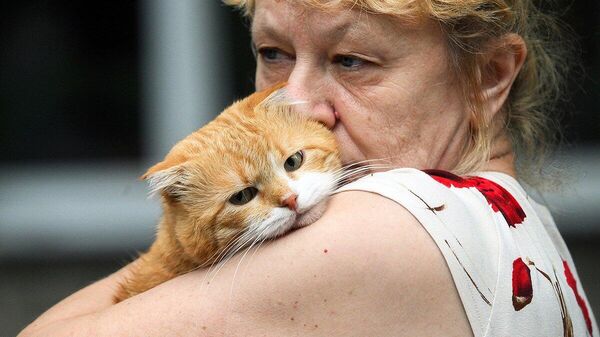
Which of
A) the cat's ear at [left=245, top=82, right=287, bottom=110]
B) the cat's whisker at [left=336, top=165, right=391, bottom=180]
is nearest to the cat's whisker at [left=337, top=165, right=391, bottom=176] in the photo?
the cat's whisker at [left=336, top=165, right=391, bottom=180]

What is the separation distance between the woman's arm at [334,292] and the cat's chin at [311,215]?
0.11 m

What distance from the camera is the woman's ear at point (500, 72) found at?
1.99 m

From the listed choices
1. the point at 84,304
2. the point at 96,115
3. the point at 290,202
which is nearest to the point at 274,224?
the point at 290,202

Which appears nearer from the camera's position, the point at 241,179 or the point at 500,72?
the point at 241,179

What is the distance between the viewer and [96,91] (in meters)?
5.43

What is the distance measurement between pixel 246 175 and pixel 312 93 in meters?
0.25

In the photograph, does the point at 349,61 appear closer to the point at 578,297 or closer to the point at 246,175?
the point at 246,175

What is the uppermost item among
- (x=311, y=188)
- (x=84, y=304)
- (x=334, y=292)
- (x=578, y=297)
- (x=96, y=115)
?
(x=96, y=115)

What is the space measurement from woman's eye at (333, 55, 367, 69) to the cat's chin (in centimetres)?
32

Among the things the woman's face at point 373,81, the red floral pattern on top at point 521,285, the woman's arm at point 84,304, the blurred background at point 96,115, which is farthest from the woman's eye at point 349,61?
the blurred background at point 96,115

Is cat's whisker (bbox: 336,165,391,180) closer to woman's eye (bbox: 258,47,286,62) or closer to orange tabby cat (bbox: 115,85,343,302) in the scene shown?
orange tabby cat (bbox: 115,85,343,302)

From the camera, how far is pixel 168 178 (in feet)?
5.90

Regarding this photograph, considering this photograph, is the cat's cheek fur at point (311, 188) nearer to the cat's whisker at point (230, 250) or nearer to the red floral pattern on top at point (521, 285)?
the cat's whisker at point (230, 250)

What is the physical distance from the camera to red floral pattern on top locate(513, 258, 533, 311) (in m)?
1.63
